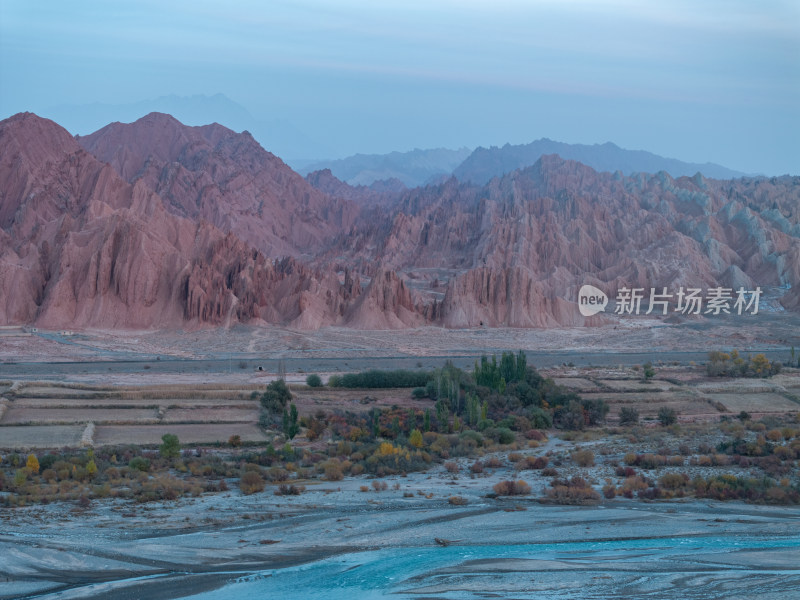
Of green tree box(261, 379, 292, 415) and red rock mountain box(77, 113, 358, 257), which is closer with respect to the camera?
green tree box(261, 379, 292, 415)

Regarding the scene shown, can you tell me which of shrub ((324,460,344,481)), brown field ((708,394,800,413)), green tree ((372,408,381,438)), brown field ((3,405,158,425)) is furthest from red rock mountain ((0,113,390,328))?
shrub ((324,460,344,481))

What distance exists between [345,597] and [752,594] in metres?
7.24

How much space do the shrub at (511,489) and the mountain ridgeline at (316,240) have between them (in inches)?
1798

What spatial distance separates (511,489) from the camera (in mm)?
22453

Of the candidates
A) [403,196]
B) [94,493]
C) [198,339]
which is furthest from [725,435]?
[403,196]

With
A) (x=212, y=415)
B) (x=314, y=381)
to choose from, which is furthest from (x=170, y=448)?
(x=314, y=381)

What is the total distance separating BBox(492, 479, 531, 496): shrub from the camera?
2236 centimetres

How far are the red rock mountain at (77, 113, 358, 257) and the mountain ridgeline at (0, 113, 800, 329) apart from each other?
0.39 metres

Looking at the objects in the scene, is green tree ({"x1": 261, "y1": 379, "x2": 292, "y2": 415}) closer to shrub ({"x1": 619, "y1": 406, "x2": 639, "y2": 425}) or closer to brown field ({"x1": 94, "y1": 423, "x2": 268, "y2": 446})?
brown field ({"x1": 94, "y1": 423, "x2": 268, "y2": 446})

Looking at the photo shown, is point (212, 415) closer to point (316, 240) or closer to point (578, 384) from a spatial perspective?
point (578, 384)

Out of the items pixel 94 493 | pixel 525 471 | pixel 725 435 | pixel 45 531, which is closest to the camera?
pixel 45 531

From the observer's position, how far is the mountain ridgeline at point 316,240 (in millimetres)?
67000

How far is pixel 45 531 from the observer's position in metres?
18.7

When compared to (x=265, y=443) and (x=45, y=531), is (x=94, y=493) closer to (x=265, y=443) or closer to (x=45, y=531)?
(x=45, y=531)
